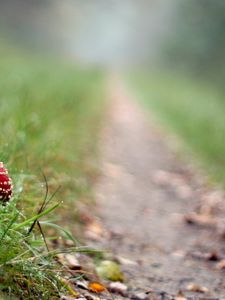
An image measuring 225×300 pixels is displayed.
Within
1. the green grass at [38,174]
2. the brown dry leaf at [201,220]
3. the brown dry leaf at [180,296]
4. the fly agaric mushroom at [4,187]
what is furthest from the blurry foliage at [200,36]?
the fly agaric mushroom at [4,187]

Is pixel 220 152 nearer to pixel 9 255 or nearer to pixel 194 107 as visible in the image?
pixel 9 255

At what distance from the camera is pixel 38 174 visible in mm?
3961

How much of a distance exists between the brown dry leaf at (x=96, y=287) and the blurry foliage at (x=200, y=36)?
1979 cm

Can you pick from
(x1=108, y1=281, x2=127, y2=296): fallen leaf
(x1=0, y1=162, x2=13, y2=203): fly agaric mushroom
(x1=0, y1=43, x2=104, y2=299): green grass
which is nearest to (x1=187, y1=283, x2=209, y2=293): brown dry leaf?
(x1=108, y1=281, x2=127, y2=296): fallen leaf

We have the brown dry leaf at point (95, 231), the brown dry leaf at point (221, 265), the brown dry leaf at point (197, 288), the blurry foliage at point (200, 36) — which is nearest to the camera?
the brown dry leaf at point (197, 288)

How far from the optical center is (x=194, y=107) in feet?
44.6

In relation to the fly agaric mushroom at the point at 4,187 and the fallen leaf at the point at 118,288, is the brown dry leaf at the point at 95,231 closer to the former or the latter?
the fallen leaf at the point at 118,288

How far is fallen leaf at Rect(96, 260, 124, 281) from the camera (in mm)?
3188

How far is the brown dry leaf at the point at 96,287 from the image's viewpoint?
9.33 ft

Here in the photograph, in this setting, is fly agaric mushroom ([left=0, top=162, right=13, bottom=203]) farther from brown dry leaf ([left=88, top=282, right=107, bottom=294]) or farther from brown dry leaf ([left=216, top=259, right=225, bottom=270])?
brown dry leaf ([left=216, top=259, right=225, bottom=270])

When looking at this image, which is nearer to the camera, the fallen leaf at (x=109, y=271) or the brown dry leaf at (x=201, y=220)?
the fallen leaf at (x=109, y=271)

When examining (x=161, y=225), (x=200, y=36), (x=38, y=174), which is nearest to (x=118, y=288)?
(x=38, y=174)

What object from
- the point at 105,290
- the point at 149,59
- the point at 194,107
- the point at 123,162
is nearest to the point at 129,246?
the point at 105,290

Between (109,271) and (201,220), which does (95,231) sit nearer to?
(109,271)
